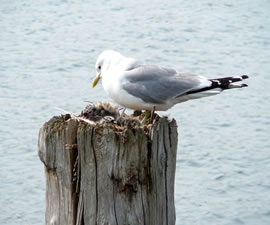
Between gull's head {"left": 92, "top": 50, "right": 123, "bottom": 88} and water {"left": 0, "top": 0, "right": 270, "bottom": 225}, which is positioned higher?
gull's head {"left": 92, "top": 50, "right": 123, "bottom": 88}

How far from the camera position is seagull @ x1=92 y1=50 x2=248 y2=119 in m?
4.16

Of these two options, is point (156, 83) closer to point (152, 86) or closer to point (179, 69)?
point (152, 86)

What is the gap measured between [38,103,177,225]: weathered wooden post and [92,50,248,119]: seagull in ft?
3.32

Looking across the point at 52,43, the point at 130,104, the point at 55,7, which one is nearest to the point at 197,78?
the point at 130,104

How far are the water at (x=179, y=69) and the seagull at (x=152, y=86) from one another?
259 centimetres

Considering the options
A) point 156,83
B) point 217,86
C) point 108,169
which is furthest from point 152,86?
point 108,169

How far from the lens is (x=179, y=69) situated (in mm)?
9578

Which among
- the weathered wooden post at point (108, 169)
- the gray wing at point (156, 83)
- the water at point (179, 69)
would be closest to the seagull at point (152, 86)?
the gray wing at point (156, 83)

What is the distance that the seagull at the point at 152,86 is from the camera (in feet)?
13.6

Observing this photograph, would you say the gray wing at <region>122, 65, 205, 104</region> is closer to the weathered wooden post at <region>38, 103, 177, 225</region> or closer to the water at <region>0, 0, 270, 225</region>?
the weathered wooden post at <region>38, 103, 177, 225</region>

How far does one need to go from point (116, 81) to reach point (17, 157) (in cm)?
367

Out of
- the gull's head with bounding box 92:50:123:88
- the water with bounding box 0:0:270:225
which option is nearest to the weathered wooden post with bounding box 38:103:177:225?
the gull's head with bounding box 92:50:123:88

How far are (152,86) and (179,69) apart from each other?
5.38 m

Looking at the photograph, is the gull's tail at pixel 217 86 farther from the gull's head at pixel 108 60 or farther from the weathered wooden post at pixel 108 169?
the weathered wooden post at pixel 108 169
